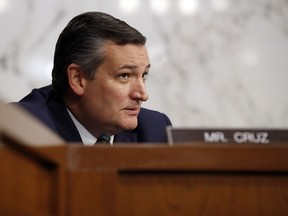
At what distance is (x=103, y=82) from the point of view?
1.95 metres

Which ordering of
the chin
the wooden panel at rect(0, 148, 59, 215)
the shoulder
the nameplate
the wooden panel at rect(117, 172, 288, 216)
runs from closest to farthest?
1. the wooden panel at rect(0, 148, 59, 215)
2. the wooden panel at rect(117, 172, 288, 216)
3. the nameplate
4. the shoulder
5. the chin

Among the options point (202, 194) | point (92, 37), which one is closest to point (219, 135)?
point (202, 194)

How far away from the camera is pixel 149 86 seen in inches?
93.3

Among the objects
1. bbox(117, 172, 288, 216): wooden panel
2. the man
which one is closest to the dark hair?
the man

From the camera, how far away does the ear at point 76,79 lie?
1.97 meters

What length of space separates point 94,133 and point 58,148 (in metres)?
1.02

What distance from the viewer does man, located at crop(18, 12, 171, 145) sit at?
193 centimetres

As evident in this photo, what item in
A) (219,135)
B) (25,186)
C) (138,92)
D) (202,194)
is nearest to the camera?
(25,186)

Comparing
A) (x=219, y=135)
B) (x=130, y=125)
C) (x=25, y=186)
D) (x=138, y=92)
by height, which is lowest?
(x=25, y=186)

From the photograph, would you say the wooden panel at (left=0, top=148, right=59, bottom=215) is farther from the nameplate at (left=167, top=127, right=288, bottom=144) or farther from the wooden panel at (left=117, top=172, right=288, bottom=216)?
the nameplate at (left=167, top=127, right=288, bottom=144)

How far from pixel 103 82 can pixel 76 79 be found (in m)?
0.09

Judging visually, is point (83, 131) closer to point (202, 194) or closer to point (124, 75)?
point (124, 75)

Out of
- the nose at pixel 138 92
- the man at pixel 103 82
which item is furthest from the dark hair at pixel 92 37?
the nose at pixel 138 92

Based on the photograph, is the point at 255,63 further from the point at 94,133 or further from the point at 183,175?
the point at 183,175
